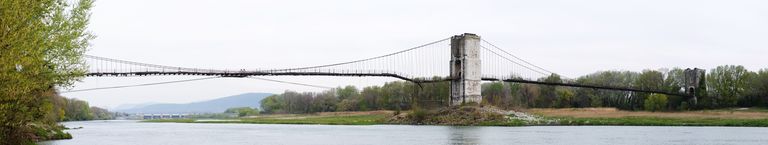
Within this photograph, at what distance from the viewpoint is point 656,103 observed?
9944cm

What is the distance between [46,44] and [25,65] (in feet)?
6.98

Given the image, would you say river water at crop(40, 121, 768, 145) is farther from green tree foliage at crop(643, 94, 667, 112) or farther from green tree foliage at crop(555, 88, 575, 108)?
green tree foliage at crop(555, 88, 575, 108)

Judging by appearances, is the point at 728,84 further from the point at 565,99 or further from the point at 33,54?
Answer: the point at 33,54

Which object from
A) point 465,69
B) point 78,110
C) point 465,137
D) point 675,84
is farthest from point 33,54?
point 78,110

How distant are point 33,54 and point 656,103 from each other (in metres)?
92.5

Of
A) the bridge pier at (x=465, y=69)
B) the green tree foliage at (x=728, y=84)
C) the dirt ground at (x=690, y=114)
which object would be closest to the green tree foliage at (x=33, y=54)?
the bridge pier at (x=465, y=69)

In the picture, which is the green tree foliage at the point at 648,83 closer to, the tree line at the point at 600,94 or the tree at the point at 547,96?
the tree line at the point at 600,94

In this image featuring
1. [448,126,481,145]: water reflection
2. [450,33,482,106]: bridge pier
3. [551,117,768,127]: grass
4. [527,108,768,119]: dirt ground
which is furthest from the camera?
[450,33,482,106]: bridge pier

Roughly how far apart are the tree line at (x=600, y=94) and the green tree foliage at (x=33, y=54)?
216 feet

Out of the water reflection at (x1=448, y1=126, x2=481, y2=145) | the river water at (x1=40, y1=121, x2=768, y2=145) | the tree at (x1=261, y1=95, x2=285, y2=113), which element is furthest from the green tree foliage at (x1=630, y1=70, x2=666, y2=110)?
the tree at (x1=261, y1=95, x2=285, y2=113)

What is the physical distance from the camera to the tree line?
97562 millimetres

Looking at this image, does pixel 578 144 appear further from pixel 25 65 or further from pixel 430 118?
pixel 430 118

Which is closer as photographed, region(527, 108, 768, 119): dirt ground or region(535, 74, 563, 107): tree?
region(527, 108, 768, 119): dirt ground

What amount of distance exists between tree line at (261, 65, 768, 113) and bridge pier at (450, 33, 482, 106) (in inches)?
90.8
